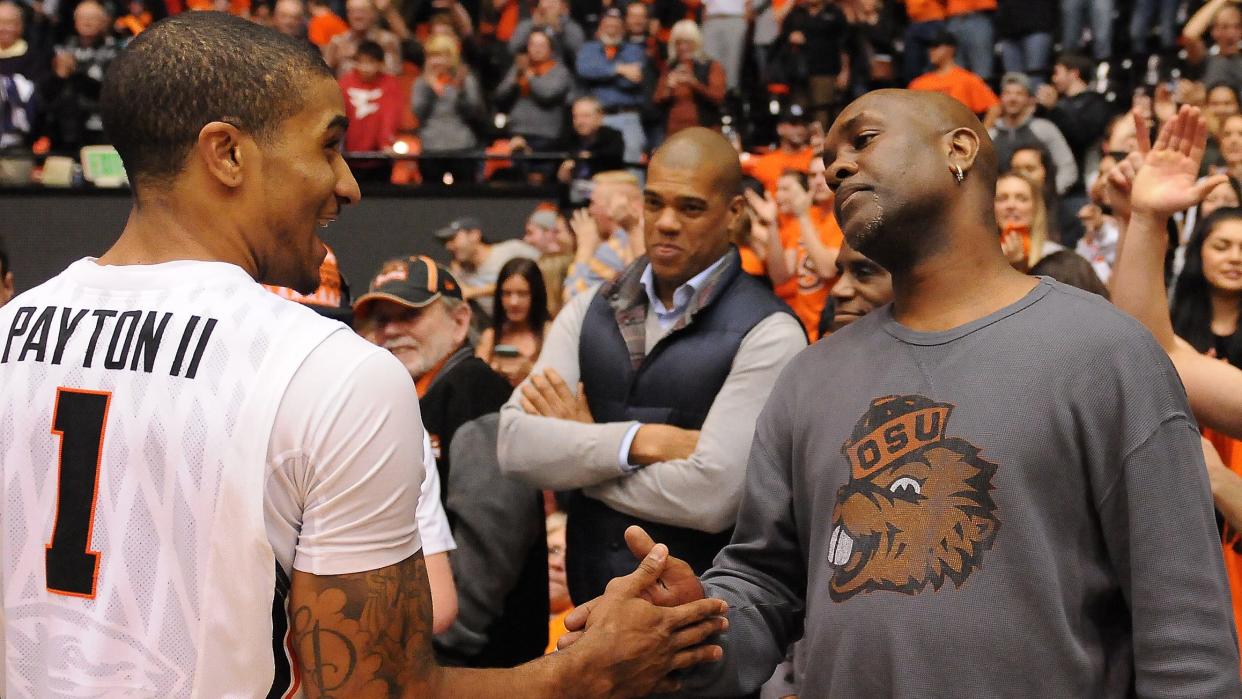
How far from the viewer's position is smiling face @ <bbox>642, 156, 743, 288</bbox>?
379 centimetres

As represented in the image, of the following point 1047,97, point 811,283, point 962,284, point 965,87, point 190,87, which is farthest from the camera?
point 1047,97

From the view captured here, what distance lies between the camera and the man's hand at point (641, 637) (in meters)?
2.25

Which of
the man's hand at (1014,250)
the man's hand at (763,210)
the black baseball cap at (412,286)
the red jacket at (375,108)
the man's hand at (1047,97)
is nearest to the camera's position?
the black baseball cap at (412,286)

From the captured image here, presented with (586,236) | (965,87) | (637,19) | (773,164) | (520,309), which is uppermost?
(637,19)

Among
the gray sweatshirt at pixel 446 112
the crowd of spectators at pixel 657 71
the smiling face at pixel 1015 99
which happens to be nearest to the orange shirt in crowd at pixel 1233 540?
the smiling face at pixel 1015 99

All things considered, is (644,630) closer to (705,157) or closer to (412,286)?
(705,157)

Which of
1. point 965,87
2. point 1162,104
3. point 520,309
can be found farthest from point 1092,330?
point 965,87

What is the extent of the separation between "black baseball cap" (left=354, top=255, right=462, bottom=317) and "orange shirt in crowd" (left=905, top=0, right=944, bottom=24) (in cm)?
763

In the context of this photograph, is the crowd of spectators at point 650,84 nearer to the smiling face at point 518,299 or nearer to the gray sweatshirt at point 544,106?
the gray sweatshirt at point 544,106

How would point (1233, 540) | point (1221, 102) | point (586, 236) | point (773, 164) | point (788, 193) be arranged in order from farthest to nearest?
1. point (773, 164)
2. point (1221, 102)
3. point (586, 236)
4. point (788, 193)
5. point (1233, 540)

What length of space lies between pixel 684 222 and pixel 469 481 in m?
0.97

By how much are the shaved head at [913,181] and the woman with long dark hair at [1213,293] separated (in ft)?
6.27

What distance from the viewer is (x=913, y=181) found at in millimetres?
2297

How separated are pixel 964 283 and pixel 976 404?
252 mm
